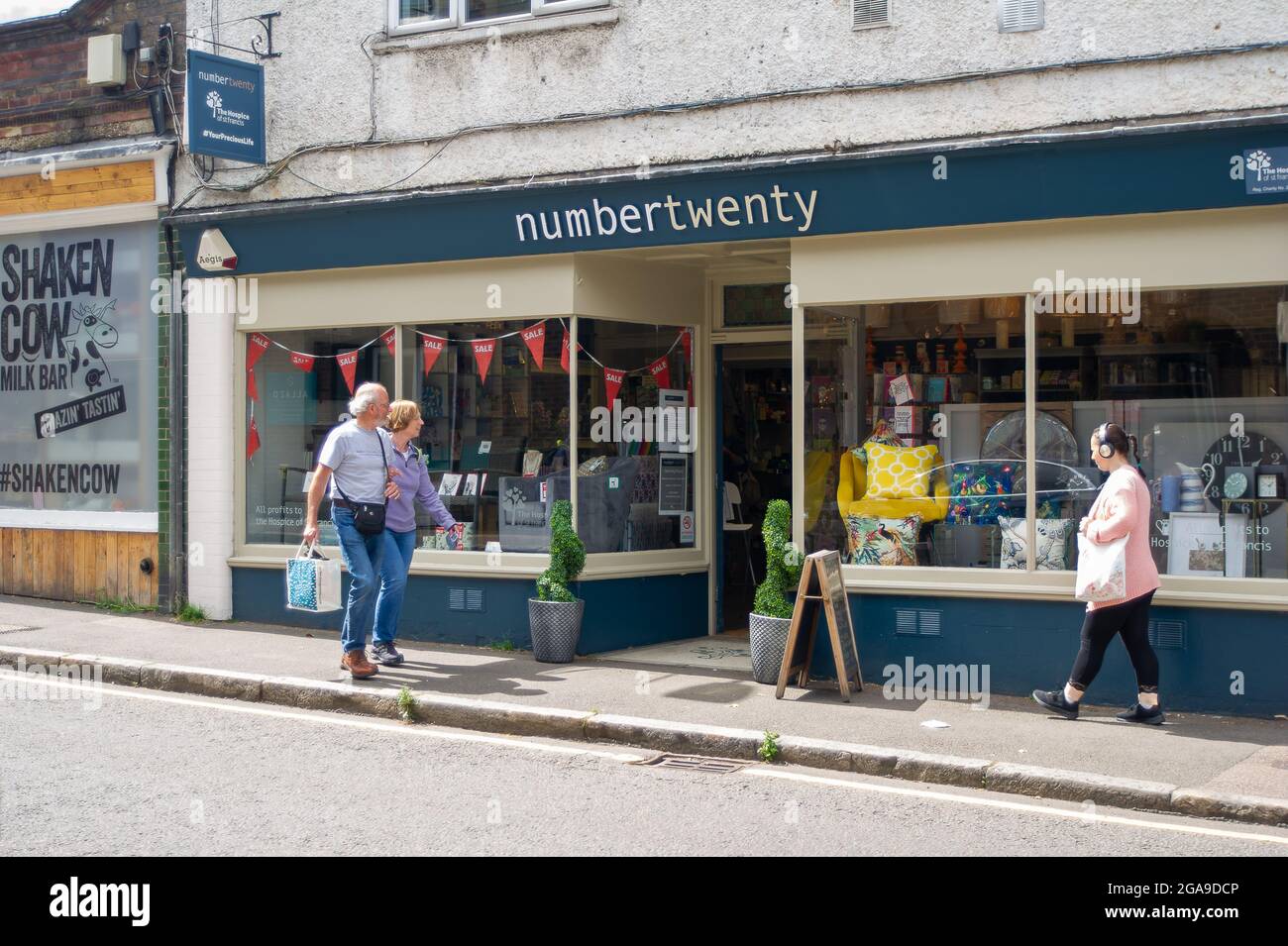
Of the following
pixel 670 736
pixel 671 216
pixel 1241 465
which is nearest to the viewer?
pixel 670 736

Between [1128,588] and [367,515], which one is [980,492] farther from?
[367,515]

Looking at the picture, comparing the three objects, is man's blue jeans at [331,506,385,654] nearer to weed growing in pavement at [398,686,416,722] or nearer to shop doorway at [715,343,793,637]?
weed growing in pavement at [398,686,416,722]

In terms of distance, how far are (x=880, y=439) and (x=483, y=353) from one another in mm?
3446

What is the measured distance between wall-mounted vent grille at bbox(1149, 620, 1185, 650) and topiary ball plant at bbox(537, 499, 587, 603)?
4.16 meters

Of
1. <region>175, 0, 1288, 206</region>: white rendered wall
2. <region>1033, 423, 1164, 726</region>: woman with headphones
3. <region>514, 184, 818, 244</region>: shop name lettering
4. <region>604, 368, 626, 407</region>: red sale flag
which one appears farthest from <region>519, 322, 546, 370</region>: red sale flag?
<region>1033, 423, 1164, 726</region>: woman with headphones

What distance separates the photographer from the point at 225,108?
1182cm

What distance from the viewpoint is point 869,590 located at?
9859 millimetres

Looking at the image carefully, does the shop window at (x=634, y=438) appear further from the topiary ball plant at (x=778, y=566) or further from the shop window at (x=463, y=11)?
the shop window at (x=463, y=11)

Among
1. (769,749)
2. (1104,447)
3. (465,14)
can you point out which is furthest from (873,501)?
(465,14)

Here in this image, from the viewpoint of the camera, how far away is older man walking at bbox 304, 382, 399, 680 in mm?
9758

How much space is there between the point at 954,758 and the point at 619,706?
7.54 feet

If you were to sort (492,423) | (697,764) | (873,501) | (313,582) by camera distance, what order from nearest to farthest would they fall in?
(697,764) → (313,582) → (873,501) → (492,423)

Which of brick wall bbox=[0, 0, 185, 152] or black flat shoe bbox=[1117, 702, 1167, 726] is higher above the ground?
brick wall bbox=[0, 0, 185, 152]

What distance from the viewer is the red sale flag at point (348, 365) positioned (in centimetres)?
1216
